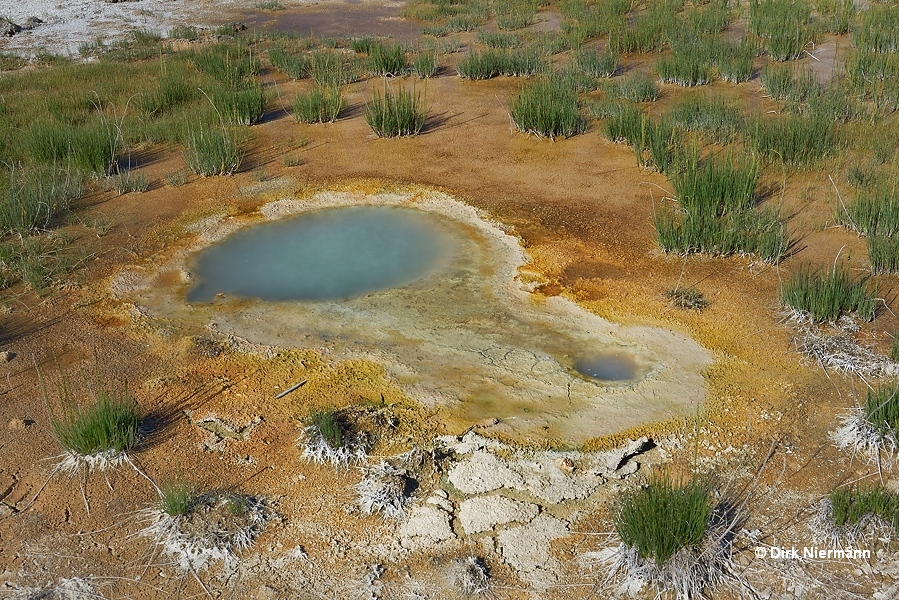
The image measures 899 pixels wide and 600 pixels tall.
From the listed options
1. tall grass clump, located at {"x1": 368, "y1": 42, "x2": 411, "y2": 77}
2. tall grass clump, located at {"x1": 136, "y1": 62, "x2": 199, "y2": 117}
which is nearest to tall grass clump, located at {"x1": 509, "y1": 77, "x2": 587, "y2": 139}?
tall grass clump, located at {"x1": 368, "y1": 42, "x2": 411, "y2": 77}

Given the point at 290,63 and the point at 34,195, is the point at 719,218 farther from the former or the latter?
the point at 290,63

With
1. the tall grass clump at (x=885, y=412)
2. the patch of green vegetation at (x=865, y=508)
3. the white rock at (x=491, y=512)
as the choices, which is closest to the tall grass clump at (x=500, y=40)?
the tall grass clump at (x=885, y=412)

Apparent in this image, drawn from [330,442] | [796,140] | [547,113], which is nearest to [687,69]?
[547,113]

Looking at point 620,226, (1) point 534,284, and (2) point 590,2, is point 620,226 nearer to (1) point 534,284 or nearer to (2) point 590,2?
(1) point 534,284

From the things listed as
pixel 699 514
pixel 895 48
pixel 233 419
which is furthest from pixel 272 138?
pixel 895 48

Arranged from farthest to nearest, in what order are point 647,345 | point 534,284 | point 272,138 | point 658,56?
point 658,56, point 272,138, point 534,284, point 647,345

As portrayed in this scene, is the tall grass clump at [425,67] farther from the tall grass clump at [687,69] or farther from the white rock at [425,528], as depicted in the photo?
the white rock at [425,528]
